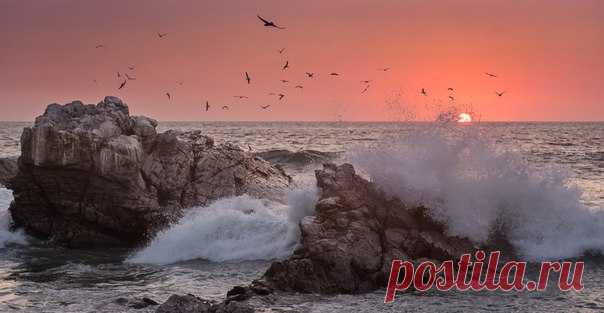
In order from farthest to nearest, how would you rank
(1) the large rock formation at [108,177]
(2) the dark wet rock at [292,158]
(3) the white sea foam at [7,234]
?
1. (2) the dark wet rock at [292,158]
2. (3) the white sea foam at [7,234]
3. (1) the large rock formation at [108,177]

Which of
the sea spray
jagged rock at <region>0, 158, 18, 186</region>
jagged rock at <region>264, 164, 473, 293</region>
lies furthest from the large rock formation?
jagged rock at <region>0, 158, 18, 186</region>

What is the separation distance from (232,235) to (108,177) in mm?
4585

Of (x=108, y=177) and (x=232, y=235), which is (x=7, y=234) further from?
(x=232, y=235)

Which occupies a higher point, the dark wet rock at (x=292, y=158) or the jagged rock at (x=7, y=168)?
the dark wet rock at (x=292, y=158)

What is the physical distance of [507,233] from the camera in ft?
52.2

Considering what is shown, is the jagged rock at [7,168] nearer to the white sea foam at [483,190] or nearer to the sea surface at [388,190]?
the sea surface at [388,190]

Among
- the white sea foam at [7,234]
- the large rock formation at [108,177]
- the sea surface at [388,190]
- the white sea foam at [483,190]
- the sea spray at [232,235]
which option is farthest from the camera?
the white sea foam at [7,234]

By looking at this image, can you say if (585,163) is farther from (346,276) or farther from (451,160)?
(346,276)

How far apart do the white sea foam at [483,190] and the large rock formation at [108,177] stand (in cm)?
571

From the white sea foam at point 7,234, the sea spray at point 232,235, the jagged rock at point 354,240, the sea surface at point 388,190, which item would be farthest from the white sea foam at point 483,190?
the white sea foam at point 7,234

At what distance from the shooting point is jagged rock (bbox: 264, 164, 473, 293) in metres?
12.3

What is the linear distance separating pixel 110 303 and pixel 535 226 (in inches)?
409

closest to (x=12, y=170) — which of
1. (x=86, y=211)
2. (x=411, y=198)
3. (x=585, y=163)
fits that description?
(x=86, y=211)

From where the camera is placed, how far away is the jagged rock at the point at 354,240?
12289 mm
